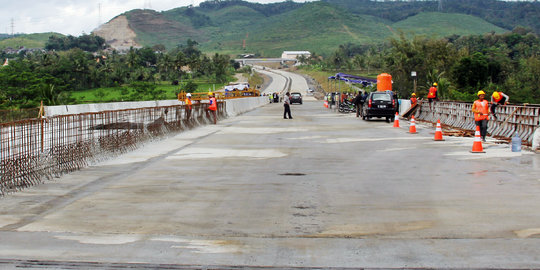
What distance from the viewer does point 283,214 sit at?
8.72m

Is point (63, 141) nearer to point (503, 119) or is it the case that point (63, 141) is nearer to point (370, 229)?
point (370, 229)

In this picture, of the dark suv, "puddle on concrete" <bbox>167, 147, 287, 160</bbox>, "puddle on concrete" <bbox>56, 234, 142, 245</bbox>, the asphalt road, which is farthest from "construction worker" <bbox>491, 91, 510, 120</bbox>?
"puddle on concrete" <bbox>56, 234, 142, 245</bbox>

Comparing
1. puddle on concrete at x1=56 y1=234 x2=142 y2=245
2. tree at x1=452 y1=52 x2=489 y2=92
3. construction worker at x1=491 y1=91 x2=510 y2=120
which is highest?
tree at x1=452 y1=52 x2=489 y2=92

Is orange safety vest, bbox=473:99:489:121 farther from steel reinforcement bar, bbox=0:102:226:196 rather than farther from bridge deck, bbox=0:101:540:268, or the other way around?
steel reinforcement bar, bbox=0:102:226:196

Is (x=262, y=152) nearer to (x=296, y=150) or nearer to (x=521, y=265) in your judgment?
(x=296, y=150)

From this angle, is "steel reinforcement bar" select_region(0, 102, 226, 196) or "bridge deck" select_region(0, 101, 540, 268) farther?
"steel reinforcement bar" select_region(0, 102, 226, 196)

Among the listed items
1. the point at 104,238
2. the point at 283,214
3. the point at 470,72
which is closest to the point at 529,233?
the point at 283,214

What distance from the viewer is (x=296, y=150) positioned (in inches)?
717

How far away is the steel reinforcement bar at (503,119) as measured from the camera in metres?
19.9

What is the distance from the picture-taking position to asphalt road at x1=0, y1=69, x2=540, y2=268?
6465 mm

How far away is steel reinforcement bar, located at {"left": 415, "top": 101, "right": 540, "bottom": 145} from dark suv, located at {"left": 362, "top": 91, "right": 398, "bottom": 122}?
9.29 feet

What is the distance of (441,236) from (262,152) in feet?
34.7

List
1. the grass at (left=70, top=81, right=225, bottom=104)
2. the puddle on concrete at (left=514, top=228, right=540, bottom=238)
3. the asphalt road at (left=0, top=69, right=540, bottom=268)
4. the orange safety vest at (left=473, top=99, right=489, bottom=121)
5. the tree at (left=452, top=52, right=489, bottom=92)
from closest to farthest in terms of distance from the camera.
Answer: the asphalt road at (left=0, top=69, right=540, bottom=268) → the puddle on concrete at (left=514, top=228, right=540, bottom=238) → the orange safety vest at (left=473, top=99, right=489, bottom=121) → the tree at (left=452, top=52, right=489, bottom=92) → the grass at (left=70, top=81, right=225, bottom=104)

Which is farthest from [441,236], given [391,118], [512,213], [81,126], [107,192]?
[391,118]
